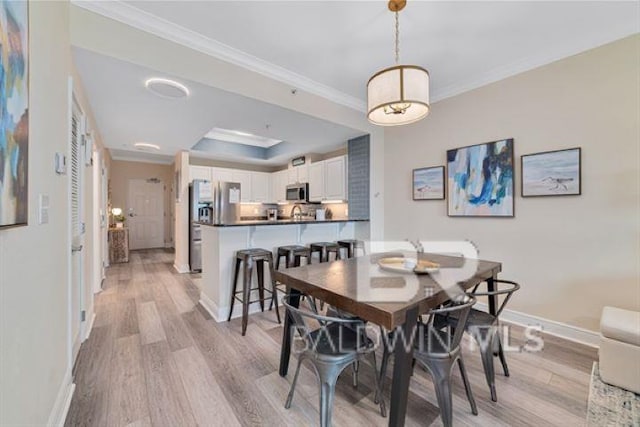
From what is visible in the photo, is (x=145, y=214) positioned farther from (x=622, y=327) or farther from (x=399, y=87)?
(x=622, y=327)

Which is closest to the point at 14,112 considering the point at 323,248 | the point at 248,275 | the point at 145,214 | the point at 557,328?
the point at 248,275

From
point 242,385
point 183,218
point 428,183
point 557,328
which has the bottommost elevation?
point 242,385

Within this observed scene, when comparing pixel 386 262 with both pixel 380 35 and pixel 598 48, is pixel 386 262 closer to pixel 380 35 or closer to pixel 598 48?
pixel 380 35

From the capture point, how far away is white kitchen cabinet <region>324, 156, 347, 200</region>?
4.68 meters

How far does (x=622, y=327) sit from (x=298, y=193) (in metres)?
4.77

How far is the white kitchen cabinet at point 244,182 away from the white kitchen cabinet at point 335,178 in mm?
2236

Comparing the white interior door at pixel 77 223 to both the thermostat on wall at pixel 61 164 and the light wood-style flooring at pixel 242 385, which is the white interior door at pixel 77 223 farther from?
the thermostat on wall at pixel 61 164

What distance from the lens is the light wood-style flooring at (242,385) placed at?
1567 mm

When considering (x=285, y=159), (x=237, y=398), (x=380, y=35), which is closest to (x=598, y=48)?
(x=380, y=35)

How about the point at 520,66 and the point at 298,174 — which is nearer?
the point at 520,66

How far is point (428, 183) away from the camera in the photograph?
3555 millimetres

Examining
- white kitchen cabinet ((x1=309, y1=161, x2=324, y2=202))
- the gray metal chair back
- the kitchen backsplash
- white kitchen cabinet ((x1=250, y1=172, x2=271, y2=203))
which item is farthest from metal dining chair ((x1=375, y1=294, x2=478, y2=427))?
white kitchen cabinet ((x1=250, y1=172, x2=271, y2=203))

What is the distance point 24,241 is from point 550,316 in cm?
390

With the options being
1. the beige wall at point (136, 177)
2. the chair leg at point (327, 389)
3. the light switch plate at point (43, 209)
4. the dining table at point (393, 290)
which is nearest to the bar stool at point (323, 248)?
the dining table at point (393, 290)
